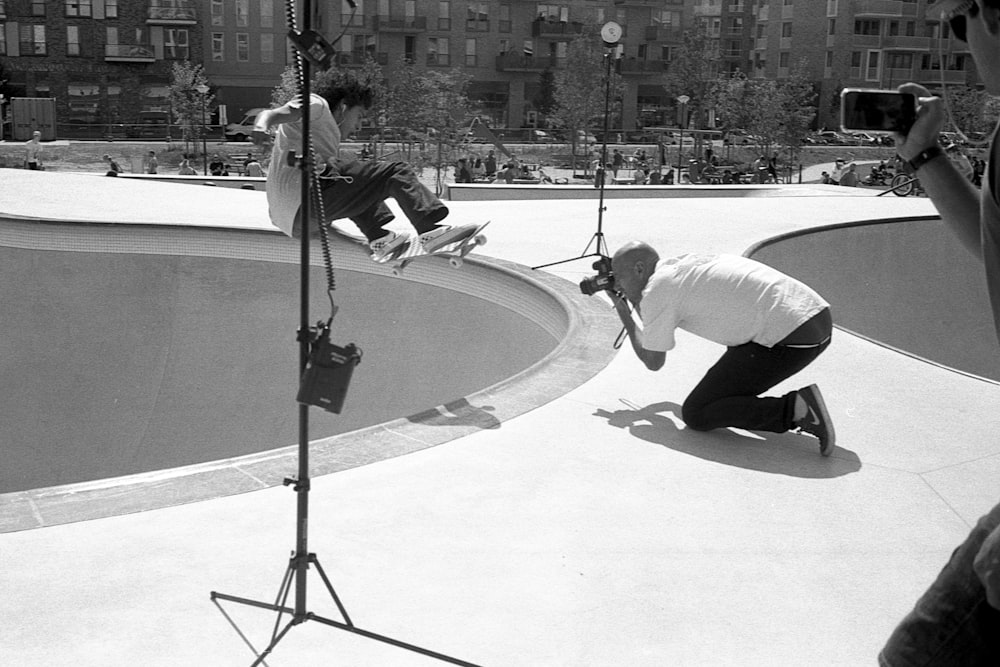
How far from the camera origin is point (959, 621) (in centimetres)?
164

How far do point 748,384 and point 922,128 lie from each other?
2568 mm

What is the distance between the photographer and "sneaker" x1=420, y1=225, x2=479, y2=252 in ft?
21.0

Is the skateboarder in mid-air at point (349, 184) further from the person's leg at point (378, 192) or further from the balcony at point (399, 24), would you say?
the balcony at point (399, 24)

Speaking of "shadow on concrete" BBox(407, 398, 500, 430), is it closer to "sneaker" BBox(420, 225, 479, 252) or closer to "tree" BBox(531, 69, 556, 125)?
"sneaker" BBox(420, 225, 479, 252)

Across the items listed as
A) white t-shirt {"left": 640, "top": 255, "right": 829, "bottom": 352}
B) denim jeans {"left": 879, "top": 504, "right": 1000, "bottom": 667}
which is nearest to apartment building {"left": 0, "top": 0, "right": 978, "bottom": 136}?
white t-shirt {"left": 640, "top": 255, "right": 829, "bottom": 352}

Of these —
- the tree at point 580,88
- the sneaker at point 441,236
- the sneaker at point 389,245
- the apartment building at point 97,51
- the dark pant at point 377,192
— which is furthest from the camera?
the apartment building at point 97,51

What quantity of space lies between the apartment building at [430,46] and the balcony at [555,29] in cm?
6

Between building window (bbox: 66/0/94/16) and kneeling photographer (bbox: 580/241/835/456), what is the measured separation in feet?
181

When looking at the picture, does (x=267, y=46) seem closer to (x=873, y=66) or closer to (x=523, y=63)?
(x=523, y=63)

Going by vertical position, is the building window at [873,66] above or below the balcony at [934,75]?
above

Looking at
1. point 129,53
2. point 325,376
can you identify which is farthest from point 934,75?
point 325,376

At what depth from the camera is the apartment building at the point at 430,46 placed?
52469 mm

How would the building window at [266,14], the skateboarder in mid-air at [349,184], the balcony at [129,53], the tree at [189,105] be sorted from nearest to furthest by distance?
the skateboarder in mid-air at [349,184] → the tree at [189,105] → the balcony at [129,53] → the building window at [266,14]

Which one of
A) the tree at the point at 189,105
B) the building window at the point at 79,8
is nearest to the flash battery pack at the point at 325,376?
the tree at the point at 189,105
